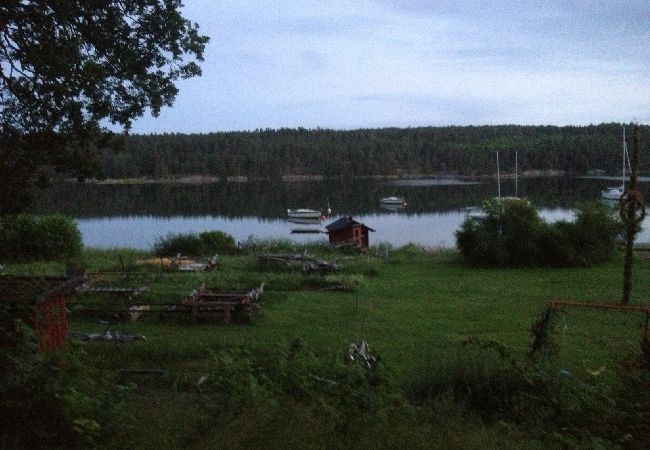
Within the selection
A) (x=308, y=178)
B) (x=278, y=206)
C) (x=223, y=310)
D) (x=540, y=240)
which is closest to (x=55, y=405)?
(x=223, y=310)

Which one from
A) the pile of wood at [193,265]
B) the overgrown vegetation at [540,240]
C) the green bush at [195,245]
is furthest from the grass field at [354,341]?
the green bush at [195,245]

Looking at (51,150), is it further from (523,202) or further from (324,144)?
(324,144)

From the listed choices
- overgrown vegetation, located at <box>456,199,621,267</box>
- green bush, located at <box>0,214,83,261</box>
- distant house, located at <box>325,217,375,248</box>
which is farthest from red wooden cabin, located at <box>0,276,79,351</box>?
distant house, located at <box>325,217,375,248</box>

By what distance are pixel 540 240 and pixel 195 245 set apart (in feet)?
51.7

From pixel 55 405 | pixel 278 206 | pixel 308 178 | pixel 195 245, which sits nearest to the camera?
pixel 55 405

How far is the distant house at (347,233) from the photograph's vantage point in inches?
1458

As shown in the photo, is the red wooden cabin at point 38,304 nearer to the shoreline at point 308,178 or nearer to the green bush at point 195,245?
the green bush at point 195,245

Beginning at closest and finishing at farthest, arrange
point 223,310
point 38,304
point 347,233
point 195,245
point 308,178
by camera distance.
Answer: point 38,304
point 223,310
point 195,245
point 347,233
point 308,178

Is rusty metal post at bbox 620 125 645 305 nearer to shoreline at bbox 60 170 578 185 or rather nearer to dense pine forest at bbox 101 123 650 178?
dense pine forest at bbox 101 123 650 178

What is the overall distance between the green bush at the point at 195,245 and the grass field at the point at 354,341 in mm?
1560

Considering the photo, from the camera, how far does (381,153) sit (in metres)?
144

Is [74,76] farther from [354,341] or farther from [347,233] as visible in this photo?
[347,233]

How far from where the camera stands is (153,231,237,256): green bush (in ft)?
111

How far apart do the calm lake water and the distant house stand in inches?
203
